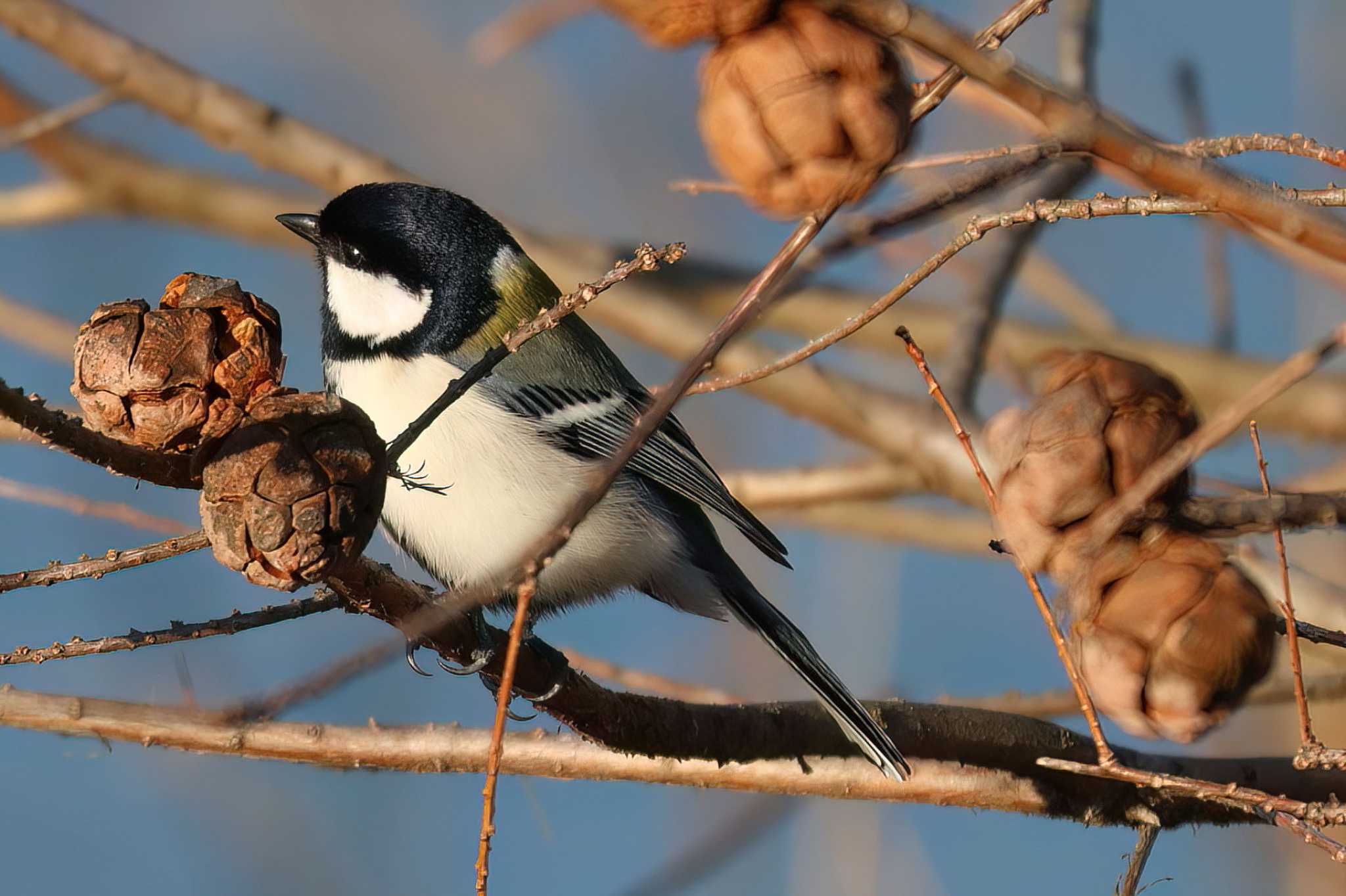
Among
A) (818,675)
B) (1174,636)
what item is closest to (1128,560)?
(1174,636)

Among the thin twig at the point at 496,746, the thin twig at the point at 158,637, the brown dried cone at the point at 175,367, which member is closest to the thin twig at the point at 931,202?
the thin twig at the point at 496,746

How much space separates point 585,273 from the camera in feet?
12.5

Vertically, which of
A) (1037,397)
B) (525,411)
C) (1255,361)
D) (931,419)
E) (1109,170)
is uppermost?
(1255,361)

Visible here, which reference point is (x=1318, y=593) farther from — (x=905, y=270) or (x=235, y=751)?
(x=235, y=751)

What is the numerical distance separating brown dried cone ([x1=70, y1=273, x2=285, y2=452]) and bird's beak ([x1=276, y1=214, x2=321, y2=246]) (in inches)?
66.9

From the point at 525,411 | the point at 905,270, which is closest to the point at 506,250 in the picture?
the point at 525,411

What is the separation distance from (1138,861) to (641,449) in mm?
1485

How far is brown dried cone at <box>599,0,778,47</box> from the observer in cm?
98

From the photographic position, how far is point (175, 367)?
1.34 m

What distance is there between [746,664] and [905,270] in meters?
2.25

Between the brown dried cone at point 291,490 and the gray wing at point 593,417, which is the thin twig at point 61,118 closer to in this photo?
the gray wing at point 593,417

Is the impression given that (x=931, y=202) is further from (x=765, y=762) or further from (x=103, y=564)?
(x=765, y=762)

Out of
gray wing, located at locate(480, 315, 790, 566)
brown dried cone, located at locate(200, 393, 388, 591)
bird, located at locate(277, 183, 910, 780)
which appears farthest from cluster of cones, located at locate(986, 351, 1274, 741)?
gray wing, located at locate(480, 315, 790, 566)

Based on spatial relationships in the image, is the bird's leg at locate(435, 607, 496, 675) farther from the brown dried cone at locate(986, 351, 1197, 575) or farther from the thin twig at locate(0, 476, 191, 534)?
the brown dried cone at locate(986, 351, 1197, 575)
